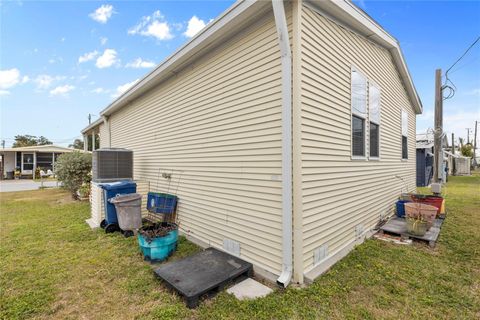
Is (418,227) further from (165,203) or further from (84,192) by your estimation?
(84,192)

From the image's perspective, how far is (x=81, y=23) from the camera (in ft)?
26.0

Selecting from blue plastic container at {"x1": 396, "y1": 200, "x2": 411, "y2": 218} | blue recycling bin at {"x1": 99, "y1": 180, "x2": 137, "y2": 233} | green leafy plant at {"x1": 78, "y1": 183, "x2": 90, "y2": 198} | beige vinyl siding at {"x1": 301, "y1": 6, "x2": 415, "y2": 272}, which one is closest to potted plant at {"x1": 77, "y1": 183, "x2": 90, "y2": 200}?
green leafy plant at {"x1": 78, "y1": 183, "x2": 90, "y2": 198}

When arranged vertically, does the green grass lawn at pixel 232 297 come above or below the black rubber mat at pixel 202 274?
below

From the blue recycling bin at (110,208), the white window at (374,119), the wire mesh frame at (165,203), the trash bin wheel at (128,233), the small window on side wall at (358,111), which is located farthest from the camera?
the wire mesh frame at (165,203)

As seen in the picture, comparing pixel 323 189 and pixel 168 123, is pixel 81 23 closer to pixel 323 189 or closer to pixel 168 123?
pixel 168 123

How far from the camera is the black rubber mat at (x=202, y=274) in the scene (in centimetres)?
245

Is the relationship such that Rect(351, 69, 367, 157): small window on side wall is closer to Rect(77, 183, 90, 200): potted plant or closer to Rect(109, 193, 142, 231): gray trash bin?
Rect(109, 193, 142, 231): gray trash bin

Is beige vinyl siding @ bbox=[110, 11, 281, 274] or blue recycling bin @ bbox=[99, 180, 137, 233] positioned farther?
blue recycling bin @ bbox=[99, 180, 137, 233]

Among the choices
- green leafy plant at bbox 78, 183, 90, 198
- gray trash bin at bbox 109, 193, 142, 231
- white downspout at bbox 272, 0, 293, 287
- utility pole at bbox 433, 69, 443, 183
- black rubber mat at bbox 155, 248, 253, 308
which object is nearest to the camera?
black rubber mat at bbox 155, 248, 253, 308

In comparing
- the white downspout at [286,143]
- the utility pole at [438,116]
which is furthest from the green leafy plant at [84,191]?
the utility pole at [438,116]

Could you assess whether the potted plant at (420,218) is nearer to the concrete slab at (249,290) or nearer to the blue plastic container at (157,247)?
the concrete slab at (249,290)

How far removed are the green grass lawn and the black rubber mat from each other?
128 mm

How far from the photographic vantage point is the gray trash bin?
4.30 meters

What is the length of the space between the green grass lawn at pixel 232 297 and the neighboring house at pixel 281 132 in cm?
37
